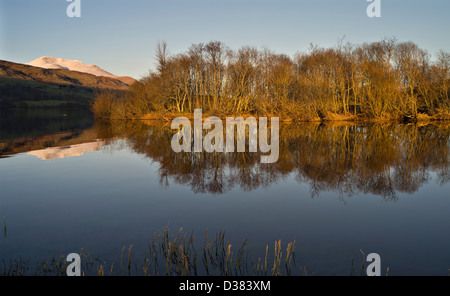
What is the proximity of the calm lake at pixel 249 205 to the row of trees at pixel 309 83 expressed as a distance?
28049mm

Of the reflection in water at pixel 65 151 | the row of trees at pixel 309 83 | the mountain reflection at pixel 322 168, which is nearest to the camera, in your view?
the mountain reflection at pixel 322 168

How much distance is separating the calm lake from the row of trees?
28.0 meters

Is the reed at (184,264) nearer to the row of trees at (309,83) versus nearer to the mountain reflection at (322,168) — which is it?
the mountain reflection at (322,168)

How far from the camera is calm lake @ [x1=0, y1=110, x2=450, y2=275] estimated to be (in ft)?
20.7

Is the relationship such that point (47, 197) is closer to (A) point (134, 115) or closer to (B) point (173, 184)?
(B) point (173, 184)

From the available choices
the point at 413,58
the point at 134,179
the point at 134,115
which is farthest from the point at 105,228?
the point at 134,115

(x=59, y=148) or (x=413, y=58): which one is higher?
(x=413, y=58)

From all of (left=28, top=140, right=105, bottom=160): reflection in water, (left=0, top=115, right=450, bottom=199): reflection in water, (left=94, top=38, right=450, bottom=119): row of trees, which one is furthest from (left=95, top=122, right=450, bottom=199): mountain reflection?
(left=94, top=38, right=450, bottom=119): row of trees

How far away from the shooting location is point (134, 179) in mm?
13062

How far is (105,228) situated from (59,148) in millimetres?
17509

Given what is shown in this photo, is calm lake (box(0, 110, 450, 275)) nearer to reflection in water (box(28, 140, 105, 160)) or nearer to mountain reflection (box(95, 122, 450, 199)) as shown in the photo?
mountain reflection (box(95, 122, 450, 199))

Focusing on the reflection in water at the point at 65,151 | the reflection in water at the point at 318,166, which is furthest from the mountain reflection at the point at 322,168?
the reflection in water at the point at 65,151

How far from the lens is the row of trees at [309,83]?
42906 millimetres

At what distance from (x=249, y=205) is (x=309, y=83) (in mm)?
39449
